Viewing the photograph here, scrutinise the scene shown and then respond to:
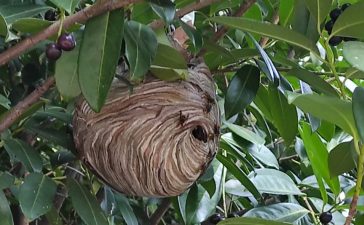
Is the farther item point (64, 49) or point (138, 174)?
point (138, 174)

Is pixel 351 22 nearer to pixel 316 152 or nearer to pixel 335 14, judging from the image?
pixel 335 14

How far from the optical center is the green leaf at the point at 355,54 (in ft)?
1.90

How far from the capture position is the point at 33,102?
0.78m

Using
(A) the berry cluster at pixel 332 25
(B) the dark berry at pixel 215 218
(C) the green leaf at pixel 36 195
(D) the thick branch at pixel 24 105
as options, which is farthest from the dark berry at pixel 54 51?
(B) the dark berry at pixel 215 218

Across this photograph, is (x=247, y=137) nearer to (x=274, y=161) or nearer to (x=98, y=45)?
(x=274, y=161)

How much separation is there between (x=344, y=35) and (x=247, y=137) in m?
0.34

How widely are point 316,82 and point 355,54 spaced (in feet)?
0.49

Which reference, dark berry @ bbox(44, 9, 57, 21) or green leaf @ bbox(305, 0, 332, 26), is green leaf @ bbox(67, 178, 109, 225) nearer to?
dark berry @ bbox(44, 9, 57, 21)

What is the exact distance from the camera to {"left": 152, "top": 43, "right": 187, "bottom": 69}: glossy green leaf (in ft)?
2.43

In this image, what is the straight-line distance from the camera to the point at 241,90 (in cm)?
85

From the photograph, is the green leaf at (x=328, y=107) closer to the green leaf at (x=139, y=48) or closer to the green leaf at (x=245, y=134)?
the green leaf at (x=139, y=48)

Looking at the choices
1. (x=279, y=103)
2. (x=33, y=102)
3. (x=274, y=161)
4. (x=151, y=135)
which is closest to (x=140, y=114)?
(x=151, y=135)

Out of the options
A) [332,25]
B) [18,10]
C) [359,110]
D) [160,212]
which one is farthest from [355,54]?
[160,212]

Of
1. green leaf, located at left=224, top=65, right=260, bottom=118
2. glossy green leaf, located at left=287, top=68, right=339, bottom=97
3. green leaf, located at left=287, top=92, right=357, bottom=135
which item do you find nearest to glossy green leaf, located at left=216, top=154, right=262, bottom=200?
green leaf, located at left=224, top=65, right=260, bottom=118
